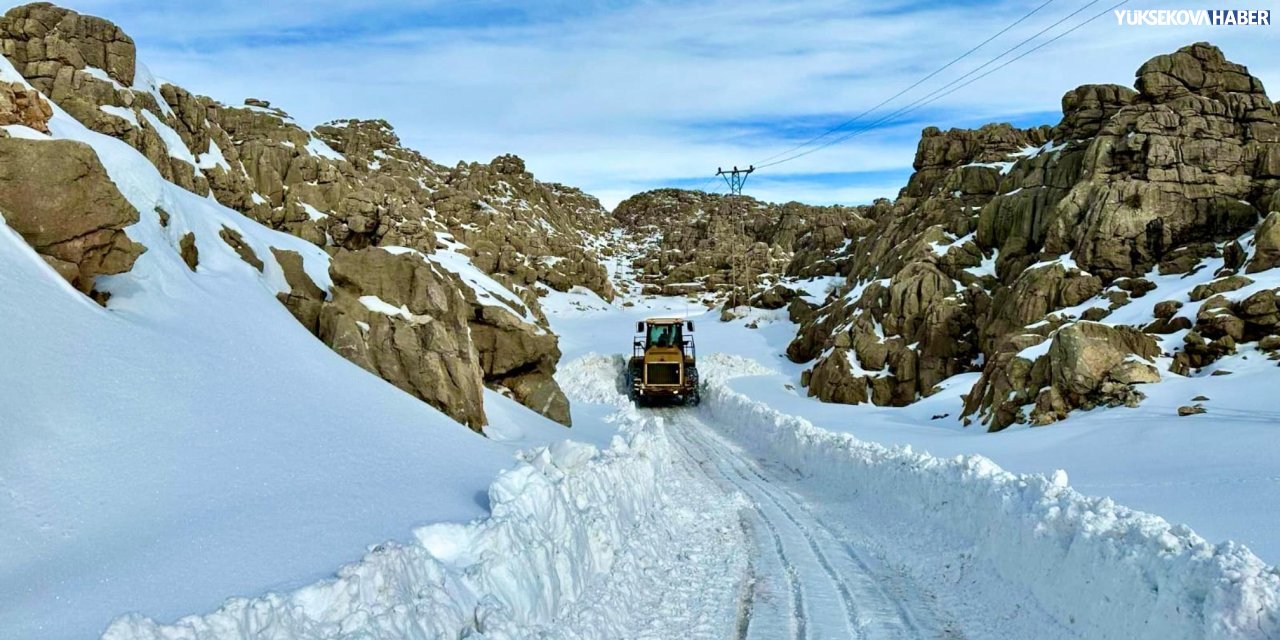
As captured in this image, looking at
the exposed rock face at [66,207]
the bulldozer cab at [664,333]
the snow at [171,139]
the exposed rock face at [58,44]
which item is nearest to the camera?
the exposed rock face at [66,207]

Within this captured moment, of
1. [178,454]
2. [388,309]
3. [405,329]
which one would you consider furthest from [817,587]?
[388,309]

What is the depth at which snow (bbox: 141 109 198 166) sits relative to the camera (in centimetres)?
2224

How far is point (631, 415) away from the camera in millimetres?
25078

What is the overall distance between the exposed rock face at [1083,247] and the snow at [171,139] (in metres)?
25.5

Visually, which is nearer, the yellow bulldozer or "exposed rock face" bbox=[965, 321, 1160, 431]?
"exposed rock face" bbox=[965, 321, 1160, 431]

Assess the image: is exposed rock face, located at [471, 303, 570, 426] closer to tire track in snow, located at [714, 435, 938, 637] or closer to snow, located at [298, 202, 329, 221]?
tire track in snow, located at [714, 435, 938, 637]

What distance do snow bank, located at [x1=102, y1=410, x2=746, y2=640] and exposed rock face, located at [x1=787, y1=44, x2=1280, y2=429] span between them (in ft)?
44.6

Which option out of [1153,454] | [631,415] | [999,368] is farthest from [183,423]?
[999,368]

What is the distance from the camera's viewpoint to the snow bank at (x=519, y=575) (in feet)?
15.9

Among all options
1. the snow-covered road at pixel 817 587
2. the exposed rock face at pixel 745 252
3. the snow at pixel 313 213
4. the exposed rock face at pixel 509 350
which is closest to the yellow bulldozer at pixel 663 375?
the exposed rock face at pixel 509 350

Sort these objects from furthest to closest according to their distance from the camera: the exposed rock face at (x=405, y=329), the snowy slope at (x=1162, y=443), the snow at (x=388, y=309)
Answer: the snow at (x=388, y=309) < the exposed rock face at (x=405, y=329) < the snowy slope at (x=1162, y=443)

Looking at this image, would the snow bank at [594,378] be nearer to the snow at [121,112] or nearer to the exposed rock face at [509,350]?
the exposed rock face at [509,350]

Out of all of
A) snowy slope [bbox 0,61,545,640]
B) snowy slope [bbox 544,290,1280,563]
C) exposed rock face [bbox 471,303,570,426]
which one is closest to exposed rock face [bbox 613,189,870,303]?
snowy slope [bbox 544,290,1280,563]

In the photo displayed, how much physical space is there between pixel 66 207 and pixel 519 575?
876 centimetres
